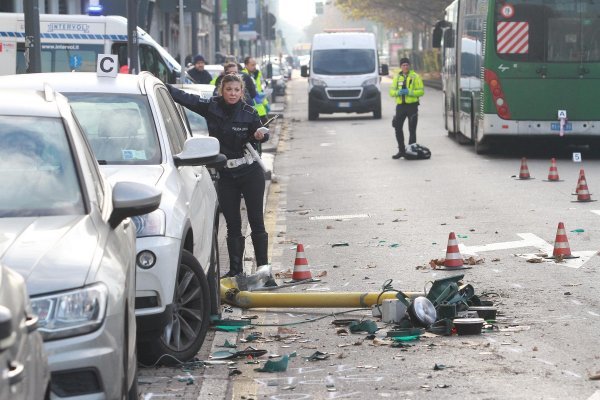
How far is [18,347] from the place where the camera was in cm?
421

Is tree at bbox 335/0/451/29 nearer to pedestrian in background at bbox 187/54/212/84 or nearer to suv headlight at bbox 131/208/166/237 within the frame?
pedestrian in background at bbox 187/54/212/84

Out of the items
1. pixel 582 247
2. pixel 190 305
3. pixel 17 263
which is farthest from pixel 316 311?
pixel 17 263

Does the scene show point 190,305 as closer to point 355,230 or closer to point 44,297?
point 44,297

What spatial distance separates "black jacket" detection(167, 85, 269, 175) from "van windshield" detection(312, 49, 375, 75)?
99.3 feet

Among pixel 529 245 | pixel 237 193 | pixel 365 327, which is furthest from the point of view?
pixel 529 245

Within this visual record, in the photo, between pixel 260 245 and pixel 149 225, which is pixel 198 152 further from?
pixel 260 245

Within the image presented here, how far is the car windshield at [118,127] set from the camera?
360 inches

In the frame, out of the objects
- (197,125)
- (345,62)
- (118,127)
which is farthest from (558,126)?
(345,62)

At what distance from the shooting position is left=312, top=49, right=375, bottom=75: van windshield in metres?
41.6

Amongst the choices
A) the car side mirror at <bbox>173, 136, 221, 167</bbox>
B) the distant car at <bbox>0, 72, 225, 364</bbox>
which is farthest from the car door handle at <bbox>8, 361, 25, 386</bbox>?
the car side mirror at <bbox>173, 136, 221, 167</bbox>

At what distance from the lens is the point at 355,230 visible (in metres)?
15.1

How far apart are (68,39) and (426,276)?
66.8 feet

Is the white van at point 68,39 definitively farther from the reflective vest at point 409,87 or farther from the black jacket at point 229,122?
the black jacket at point 229,122

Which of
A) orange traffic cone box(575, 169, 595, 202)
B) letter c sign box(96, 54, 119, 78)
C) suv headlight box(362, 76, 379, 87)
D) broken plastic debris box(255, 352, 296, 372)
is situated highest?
letter c sign box(96, 54, 119, 78)
